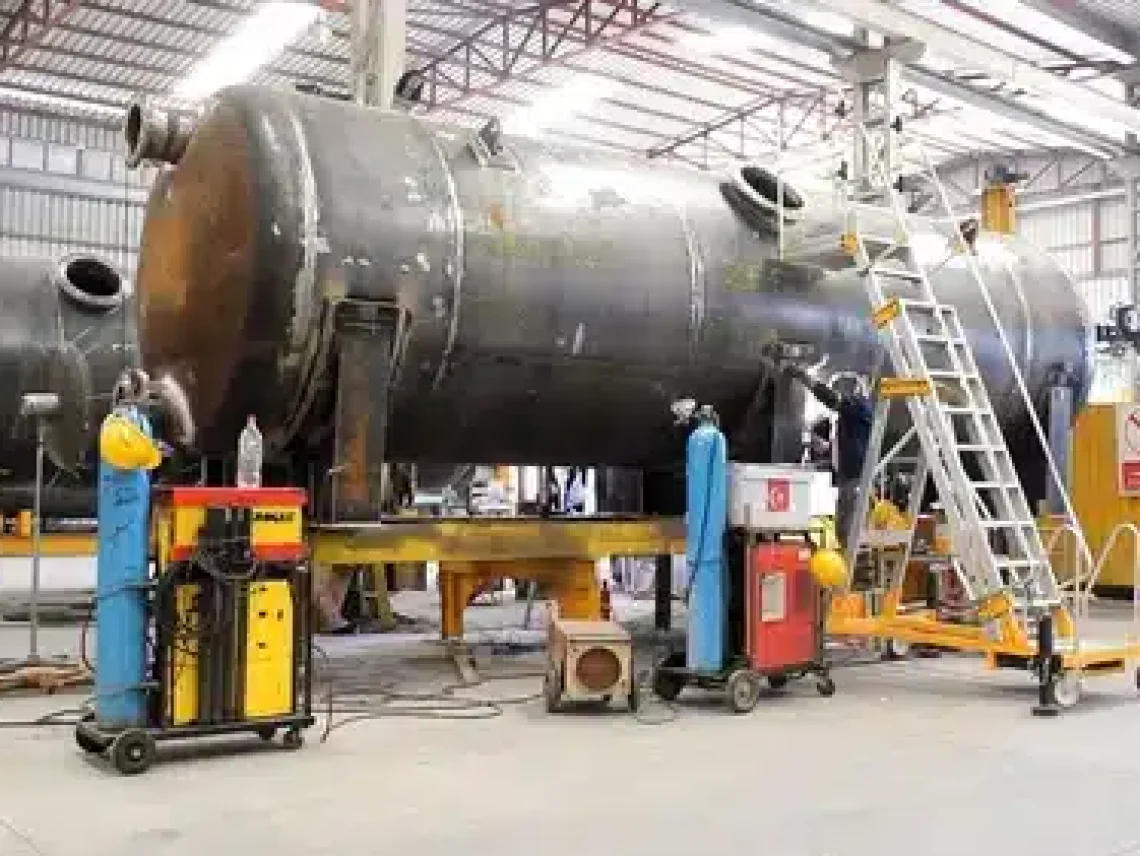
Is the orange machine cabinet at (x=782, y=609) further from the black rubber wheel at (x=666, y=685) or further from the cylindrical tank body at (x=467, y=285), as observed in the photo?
the cylindrical tank body at (x=467, y=285)

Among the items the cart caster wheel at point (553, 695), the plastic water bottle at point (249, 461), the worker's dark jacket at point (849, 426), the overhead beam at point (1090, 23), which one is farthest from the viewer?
the overhead beam at point (1090, 23)

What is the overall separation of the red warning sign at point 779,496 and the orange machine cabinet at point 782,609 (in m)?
0.18

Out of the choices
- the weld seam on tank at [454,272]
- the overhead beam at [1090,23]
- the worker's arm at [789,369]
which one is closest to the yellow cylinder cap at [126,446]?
the weld seam on tank at [454,272]

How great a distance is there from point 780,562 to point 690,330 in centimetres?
146

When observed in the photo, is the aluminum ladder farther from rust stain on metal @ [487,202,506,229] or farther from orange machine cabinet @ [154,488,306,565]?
orange machine cabinet @ [154,488,306,565]

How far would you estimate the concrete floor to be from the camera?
3801mm

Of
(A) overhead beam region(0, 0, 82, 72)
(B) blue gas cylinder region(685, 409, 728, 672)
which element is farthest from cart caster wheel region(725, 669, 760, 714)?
(A) overhead beam region(0, 0, 82, 72)

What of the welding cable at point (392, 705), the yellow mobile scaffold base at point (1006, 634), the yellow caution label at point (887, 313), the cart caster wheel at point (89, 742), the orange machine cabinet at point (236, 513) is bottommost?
the welding cable at point (392, 705)

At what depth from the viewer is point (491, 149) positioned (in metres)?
6.84

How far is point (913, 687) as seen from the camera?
22.7 feet

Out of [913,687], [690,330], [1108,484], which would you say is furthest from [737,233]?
→ [1108,484]

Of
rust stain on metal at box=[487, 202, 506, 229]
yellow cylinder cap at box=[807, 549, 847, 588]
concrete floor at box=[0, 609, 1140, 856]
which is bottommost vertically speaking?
concrete floor at box=[0, 609, 1140, 856]

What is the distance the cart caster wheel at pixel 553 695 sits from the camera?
5941mm

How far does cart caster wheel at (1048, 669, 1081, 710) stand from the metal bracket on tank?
146 inches
